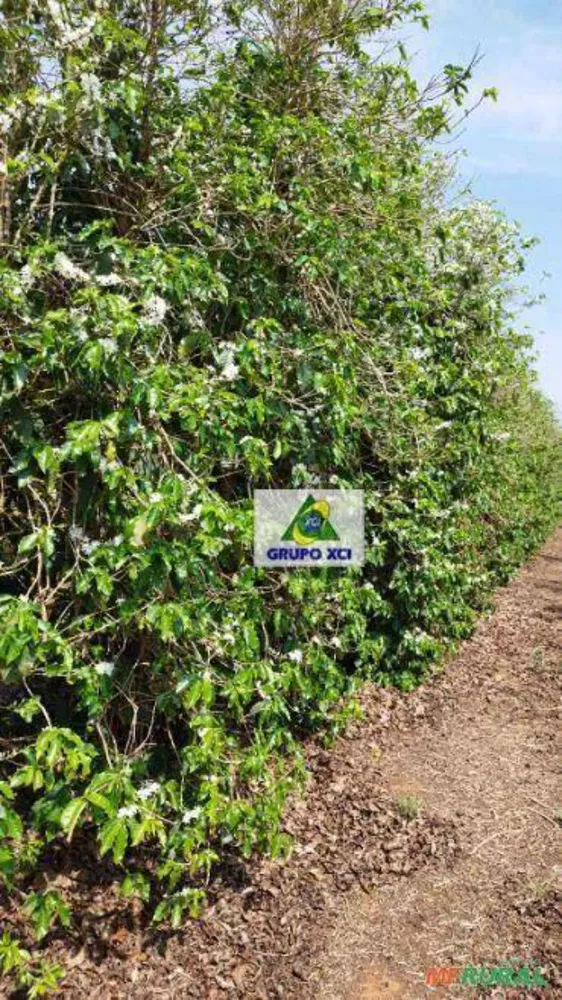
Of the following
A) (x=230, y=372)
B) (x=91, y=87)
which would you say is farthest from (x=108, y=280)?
(x=91, y=87)

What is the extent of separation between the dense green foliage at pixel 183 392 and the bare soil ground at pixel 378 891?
249 mm

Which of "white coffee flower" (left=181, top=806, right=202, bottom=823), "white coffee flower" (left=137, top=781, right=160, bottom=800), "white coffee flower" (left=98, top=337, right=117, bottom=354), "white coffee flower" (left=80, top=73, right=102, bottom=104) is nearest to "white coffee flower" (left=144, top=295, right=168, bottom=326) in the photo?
"white coffee flower" (left=98, top=337, right=117, bottom=354)

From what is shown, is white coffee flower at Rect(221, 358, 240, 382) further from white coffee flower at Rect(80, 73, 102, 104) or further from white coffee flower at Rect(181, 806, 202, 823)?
white coffee flower at Rect(181, 806, 202, 823)

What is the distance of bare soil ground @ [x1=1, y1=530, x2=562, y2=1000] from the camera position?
254cm

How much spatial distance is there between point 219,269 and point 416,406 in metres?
A: 1.88

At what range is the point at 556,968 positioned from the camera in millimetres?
2488

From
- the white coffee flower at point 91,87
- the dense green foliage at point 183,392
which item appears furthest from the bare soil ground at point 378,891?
the white coffee flower at point 91,87

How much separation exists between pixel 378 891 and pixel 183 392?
2.34 meters

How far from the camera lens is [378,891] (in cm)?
303

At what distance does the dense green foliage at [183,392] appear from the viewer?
2320 mm

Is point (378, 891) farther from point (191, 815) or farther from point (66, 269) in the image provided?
point (66, 269)

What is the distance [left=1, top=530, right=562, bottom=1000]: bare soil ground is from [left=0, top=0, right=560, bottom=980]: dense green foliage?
249mm

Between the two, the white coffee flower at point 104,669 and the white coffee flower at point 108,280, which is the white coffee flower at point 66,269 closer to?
the white coffee flower at point 108,280

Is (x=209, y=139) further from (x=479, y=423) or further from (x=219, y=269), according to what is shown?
(x=479, y=423)
